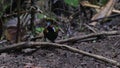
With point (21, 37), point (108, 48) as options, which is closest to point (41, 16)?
point (21, 37)

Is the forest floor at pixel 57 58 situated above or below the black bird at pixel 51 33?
below

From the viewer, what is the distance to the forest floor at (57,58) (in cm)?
374

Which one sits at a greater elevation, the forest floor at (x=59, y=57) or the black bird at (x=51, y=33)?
the black bird at (x=51, y=33)

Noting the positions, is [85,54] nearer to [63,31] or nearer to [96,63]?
[96,63]

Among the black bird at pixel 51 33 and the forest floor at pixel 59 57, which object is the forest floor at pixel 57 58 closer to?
the forest floor at pixel 59 57

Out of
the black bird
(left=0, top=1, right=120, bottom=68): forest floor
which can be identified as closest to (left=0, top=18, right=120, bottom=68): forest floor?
(left=0, top=1, right=120, bottom=68): forest floor

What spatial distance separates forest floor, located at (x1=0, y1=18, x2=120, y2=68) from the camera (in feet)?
12.3

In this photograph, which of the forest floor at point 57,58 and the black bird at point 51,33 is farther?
the black bird at point 51,33

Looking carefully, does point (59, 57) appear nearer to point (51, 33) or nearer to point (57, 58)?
point (57, 58)

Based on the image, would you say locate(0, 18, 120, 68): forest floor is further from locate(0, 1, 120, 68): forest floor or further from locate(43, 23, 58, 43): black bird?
locate(43, 23, 58, 43): black bird

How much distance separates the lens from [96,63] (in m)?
3.79

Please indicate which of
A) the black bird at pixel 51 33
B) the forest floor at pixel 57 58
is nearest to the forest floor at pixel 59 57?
the forest floor at pixel 57 58

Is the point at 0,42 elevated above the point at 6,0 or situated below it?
below

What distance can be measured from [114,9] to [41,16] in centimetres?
214
